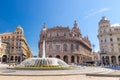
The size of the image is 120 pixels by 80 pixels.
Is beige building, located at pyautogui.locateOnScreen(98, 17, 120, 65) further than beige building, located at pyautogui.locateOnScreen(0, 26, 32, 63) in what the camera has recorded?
No

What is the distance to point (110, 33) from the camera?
62906mm

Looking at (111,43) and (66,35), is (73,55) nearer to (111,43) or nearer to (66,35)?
(66,35)

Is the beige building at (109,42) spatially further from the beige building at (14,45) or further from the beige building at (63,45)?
the beige building at (14,45)

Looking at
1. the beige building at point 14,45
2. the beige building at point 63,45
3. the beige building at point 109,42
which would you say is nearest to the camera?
the beige building at point 109,42

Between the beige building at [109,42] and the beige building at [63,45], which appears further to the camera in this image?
the beige building at [63,45]

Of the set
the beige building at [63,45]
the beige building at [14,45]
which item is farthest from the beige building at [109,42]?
the beige building at [14,45]

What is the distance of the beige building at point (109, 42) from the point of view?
61.2 m

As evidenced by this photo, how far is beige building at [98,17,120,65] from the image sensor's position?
6116cm

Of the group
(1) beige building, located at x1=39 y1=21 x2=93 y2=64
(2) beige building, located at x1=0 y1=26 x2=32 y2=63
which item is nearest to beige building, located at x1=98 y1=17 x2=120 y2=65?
(1) beige building, located at x1=39 y1=21 x2=93 y2=64

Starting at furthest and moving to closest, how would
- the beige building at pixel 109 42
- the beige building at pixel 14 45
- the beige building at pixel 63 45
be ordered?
1. the beige building at pixel 14 45
2. the beige building at pixel 63 45
3. the beige building at pixel 109 42

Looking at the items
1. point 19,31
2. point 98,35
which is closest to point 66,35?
point 98,35

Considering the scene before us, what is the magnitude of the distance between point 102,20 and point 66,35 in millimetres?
18213

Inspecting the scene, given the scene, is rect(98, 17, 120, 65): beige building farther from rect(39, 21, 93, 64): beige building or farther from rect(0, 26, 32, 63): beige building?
rect(0, 26, 32, 63): beige building

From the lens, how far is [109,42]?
62.4 meters
